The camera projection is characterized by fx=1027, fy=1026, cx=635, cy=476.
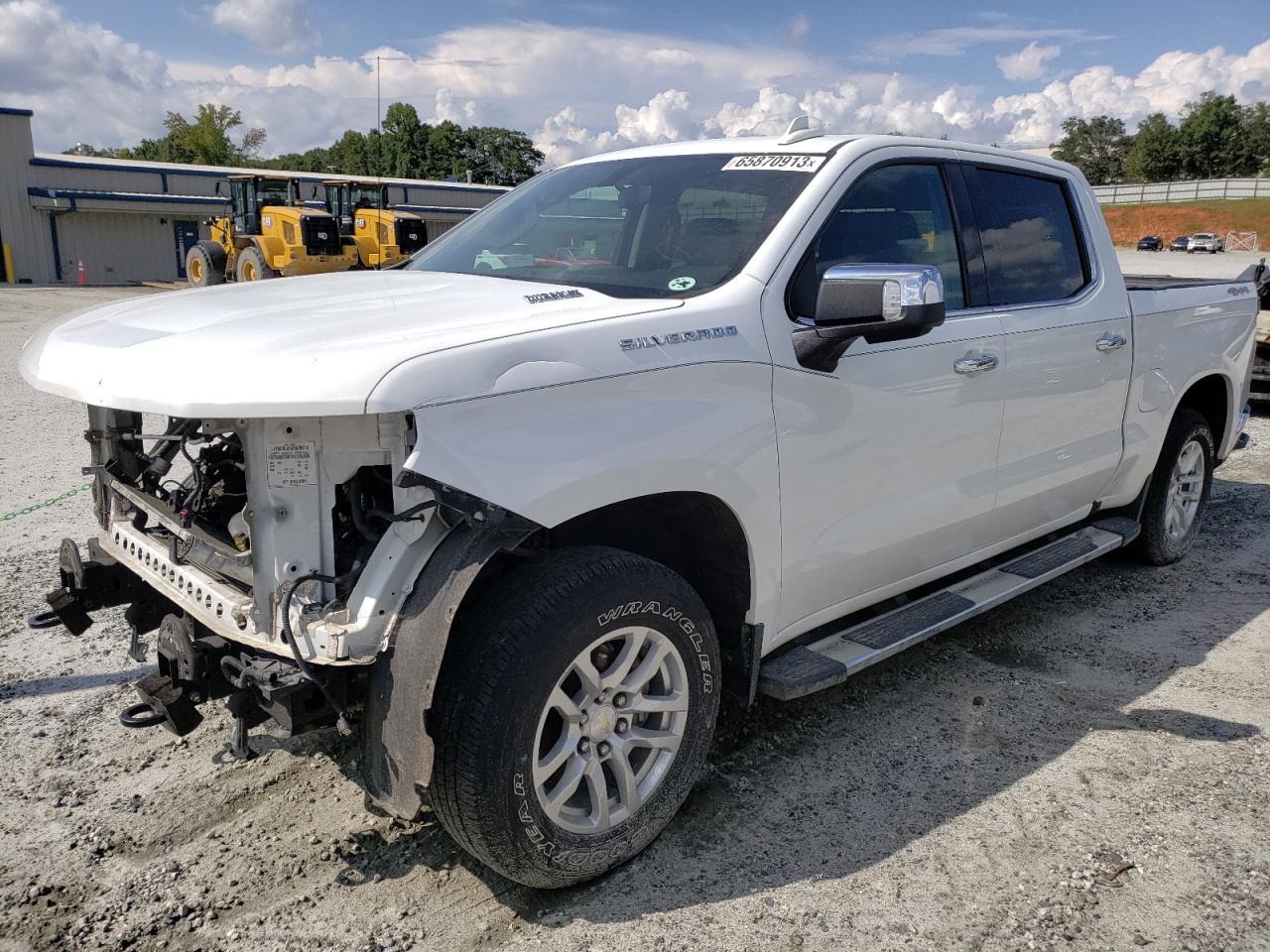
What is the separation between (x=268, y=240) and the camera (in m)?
22.6

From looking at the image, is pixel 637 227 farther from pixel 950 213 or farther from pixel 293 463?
pixel 293 463

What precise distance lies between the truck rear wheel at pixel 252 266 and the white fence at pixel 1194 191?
63310 mm

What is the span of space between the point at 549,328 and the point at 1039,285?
8.34ft

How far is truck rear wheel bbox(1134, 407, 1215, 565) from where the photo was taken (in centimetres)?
538

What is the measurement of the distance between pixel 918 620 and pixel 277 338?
2.44 meters

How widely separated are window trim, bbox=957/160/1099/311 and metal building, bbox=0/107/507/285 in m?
31.2

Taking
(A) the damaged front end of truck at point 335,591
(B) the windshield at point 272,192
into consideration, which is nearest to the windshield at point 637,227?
(A) the damaged front end of truck at point 335,591

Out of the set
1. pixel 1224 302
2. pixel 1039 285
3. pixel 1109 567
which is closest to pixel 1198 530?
pixel 1109 567

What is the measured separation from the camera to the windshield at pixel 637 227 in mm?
3242

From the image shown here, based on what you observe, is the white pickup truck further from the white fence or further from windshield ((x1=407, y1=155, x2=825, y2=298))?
the white fence

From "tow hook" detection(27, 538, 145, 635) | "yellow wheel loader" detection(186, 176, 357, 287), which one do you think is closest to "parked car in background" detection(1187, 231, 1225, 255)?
"yellow wheel loader" detection(186, 176, 357, 287)

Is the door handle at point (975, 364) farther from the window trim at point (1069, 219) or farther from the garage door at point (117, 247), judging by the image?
the garage door at point (117, 247)

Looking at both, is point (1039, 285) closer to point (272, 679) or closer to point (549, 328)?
point (549, 328)

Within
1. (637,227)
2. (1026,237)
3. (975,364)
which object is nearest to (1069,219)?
(1026,237)
